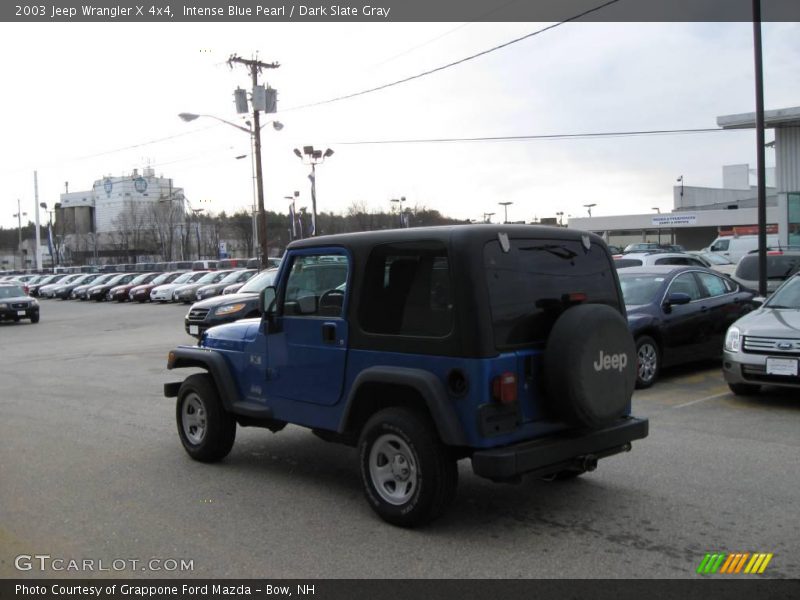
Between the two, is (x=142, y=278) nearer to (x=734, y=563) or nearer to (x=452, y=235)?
(x=452, y=235)

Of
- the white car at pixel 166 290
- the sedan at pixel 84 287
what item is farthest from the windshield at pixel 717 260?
the sedan at pixel 84 287

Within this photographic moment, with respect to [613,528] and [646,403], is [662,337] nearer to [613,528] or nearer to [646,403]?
[646,403]

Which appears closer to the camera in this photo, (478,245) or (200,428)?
(478,245)

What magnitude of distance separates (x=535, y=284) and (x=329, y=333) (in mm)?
1582

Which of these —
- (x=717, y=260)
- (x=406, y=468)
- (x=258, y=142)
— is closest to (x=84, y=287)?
(x=258, y=142)

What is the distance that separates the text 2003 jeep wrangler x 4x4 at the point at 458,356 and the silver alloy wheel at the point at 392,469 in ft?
0.03

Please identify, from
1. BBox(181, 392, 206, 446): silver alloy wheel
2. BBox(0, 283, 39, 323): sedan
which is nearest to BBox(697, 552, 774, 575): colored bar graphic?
BBox(181, 392, 206, 446): silver alloy wheel

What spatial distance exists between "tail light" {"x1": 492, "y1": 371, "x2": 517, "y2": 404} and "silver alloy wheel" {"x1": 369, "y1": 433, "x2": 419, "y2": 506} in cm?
71

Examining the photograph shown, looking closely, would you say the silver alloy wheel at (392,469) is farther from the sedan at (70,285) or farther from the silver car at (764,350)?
the sedan at (70,285)

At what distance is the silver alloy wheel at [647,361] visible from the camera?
33.0 ft

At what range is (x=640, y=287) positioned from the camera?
1105cm

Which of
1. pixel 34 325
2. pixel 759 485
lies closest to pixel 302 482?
pixel 759 485

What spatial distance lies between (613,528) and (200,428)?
385 centimetres

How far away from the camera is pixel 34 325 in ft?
89.9
